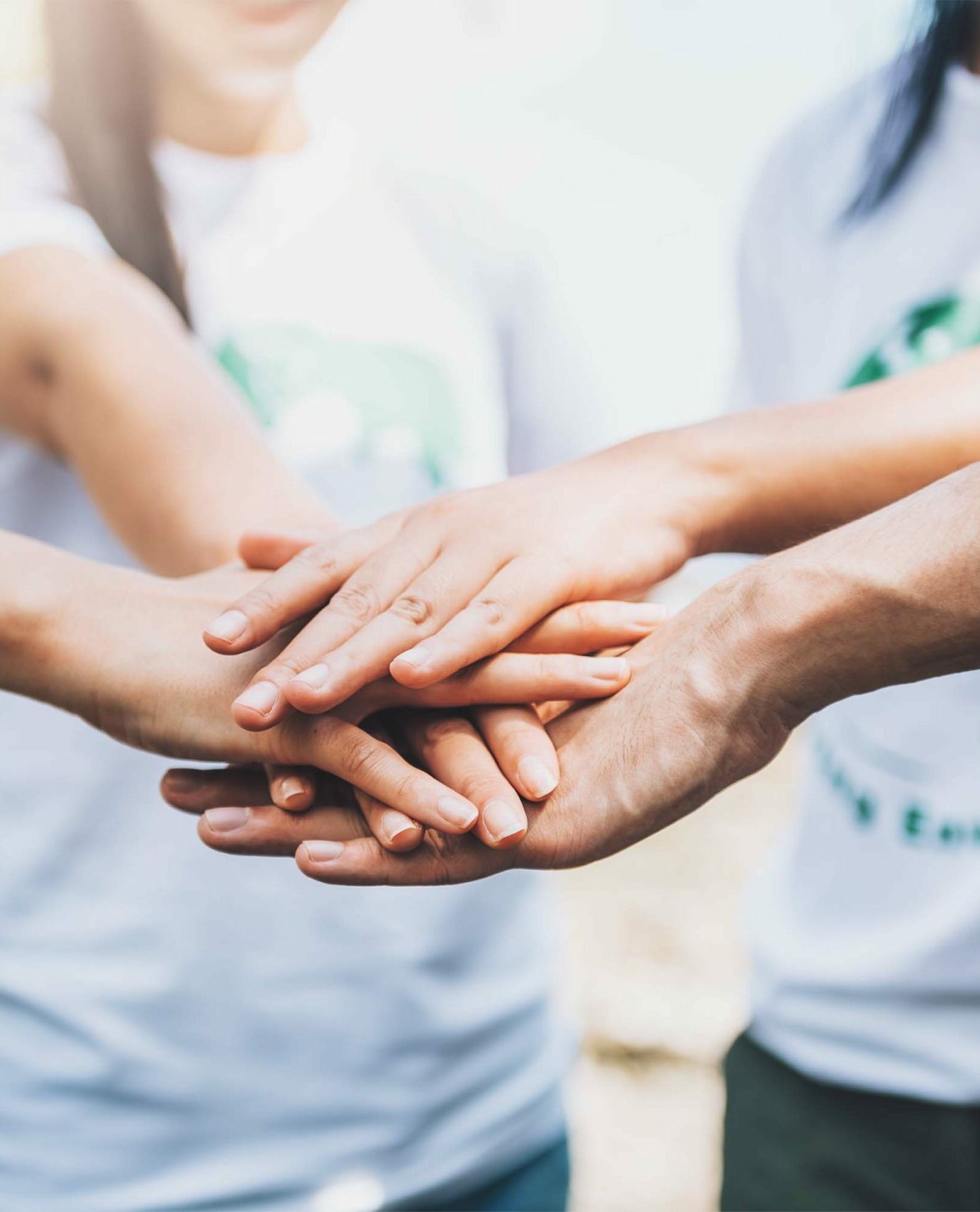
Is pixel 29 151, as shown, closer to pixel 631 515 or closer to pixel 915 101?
pixel 631 515

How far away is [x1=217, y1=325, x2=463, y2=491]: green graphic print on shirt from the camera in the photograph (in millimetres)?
1187

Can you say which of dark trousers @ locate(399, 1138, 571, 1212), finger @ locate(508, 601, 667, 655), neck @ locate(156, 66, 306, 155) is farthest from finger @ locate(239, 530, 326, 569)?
dark trousers @ locate(399, 1138, 571, 1212)

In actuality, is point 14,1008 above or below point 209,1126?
above

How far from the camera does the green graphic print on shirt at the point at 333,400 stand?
3.89ft

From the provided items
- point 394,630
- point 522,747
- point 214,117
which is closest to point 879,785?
point 522,747

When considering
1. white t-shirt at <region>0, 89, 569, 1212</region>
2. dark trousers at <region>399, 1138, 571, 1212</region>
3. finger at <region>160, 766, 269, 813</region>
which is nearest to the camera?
finger at <region>160, 766, 269, 813</region>

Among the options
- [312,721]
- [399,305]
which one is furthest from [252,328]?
[312,721]

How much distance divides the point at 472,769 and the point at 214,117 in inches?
31.8

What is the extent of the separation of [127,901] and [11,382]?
1.64 feet

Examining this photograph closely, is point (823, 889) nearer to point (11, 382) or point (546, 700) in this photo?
point (546, 700)

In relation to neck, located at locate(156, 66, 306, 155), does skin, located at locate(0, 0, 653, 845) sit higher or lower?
lower

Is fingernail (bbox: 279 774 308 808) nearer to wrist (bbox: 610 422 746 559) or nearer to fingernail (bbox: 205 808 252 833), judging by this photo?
fingernail (bbox: 205 808 252 833)

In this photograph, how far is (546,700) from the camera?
3.03 feet

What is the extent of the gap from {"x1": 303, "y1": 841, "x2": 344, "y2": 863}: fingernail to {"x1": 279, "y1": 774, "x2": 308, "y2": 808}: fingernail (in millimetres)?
70
